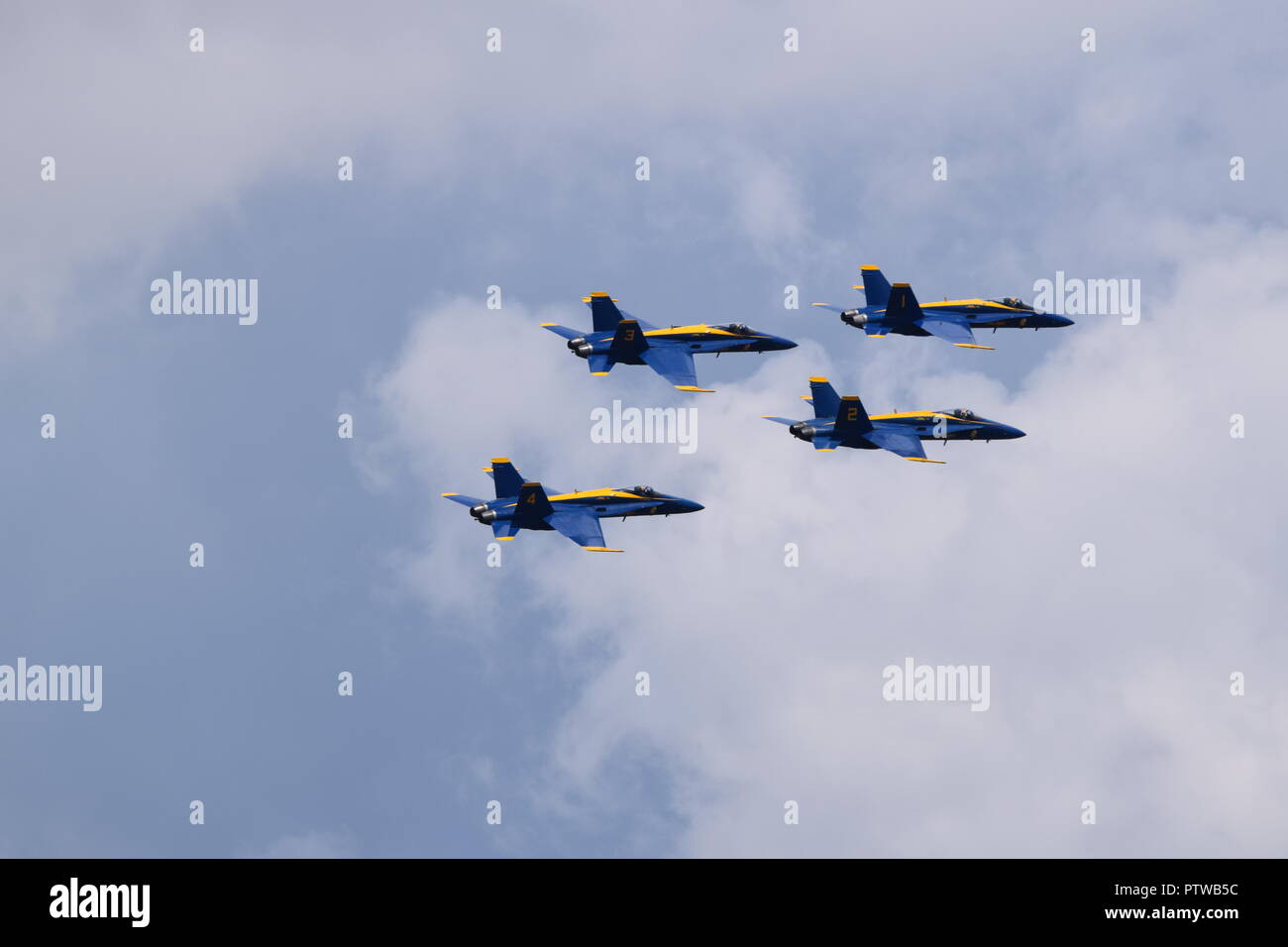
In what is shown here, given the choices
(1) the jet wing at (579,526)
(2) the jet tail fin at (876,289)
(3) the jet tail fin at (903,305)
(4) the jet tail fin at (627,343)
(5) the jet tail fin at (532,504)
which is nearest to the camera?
(1) the jet wing at (579,526)

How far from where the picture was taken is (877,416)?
144m

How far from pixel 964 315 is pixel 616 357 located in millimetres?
26756

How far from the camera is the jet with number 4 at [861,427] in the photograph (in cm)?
14038

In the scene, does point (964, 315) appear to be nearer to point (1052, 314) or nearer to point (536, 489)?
point (1052, 314)

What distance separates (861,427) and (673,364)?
43.9ft

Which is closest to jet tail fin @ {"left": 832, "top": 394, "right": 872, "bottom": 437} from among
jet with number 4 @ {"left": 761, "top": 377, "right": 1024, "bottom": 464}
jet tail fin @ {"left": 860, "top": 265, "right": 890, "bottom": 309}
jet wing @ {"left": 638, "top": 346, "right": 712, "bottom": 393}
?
jet with number 4 @ {"left": 761, "top": 377, "right": 1024, "bottom": 464}

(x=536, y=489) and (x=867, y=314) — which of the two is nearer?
(x=536, y=489)

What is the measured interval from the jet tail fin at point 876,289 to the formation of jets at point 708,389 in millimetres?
72

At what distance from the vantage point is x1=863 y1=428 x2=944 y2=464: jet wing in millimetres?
139375

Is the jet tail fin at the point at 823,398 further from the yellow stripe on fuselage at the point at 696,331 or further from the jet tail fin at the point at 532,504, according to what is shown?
the jet tail fin at the point at 532,504

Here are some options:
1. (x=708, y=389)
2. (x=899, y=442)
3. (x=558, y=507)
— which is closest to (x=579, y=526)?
(x=558, y=507)

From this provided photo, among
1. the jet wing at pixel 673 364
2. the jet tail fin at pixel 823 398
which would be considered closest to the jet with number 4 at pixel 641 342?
the jet wing at pixel 673 364

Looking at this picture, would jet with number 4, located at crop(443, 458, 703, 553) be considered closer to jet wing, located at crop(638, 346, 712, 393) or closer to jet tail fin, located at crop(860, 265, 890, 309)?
jet wing, located at crop(638, 346, 712, 393)
